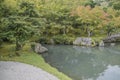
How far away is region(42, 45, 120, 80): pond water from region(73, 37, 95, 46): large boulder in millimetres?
1333

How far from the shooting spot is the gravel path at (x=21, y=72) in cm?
1953

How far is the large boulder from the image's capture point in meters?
40.1

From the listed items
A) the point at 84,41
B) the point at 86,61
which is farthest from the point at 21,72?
the point at 84,41

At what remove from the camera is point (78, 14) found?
43.0m

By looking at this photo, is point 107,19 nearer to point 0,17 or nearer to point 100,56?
point 100,56

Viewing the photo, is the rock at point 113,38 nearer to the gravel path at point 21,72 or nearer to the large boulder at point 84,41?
the large boulder at point 84,41

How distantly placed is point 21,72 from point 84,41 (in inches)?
833

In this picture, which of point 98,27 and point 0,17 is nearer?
point 0,17

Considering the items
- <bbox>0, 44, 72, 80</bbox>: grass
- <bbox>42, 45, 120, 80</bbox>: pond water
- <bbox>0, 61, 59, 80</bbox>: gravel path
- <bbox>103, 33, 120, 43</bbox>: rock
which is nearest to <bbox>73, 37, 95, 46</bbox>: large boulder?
<bbox>42, 45, 120, 80</bbox>: pond water

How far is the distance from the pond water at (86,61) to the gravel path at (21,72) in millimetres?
3624

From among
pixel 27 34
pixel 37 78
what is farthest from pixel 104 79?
pixel 27 34

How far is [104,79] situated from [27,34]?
9.93 m

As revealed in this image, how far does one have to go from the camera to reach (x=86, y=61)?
30547 millimetres

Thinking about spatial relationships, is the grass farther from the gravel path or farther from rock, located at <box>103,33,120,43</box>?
rock, located at <box>103,33,120,43</box>
